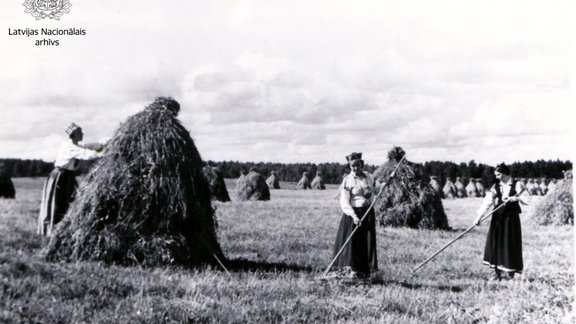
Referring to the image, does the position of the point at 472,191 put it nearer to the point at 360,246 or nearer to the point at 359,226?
the point at 360,246

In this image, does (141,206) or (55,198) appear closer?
(141,206)

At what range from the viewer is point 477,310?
769 cm

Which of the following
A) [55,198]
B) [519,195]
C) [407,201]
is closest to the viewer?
[55,198]

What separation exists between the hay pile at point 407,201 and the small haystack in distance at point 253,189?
12027 mm

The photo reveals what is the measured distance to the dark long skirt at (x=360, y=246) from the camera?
915cm

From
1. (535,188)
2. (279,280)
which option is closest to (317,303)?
(279,280)

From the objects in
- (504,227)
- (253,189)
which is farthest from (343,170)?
(504,227)

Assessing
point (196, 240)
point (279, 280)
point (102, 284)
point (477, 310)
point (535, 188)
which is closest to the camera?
point (102, 284)

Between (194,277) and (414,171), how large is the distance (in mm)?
12444

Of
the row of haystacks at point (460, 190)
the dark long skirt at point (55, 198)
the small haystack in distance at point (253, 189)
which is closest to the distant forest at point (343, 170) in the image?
the row of haystacks at point (460, 190)

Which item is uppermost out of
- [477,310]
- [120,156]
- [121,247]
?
[120,156]

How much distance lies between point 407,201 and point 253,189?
12892 millimetres

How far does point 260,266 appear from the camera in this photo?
31.9ft

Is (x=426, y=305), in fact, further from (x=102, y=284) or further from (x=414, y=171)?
(x=414, y=171)
